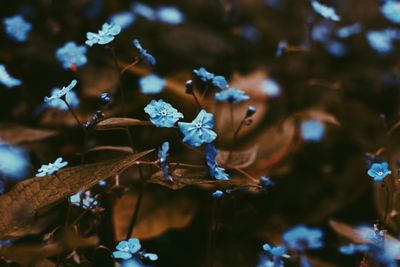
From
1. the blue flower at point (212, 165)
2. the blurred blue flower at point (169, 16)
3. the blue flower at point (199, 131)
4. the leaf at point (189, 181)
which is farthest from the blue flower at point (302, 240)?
the blurred blue flower at point (169, 16)

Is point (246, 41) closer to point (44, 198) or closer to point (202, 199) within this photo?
point (202, 199)

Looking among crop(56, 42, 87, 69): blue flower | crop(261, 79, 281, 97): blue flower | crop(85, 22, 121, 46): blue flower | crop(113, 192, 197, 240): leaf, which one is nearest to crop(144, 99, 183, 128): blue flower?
crop(85, 22, 121, 46): blue flower

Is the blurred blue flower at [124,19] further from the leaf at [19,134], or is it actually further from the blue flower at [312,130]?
the blue flower at [312,130]

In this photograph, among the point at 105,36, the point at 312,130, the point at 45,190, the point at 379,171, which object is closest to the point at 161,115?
the point at 105,36

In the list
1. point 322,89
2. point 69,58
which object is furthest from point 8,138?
point 322,89

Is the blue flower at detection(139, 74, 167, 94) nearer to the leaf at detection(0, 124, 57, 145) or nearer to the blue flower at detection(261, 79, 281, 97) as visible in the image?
the leaf at detection(0, 124, 57, 145)

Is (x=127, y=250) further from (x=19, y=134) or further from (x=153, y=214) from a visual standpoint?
(x=19, y=134)
